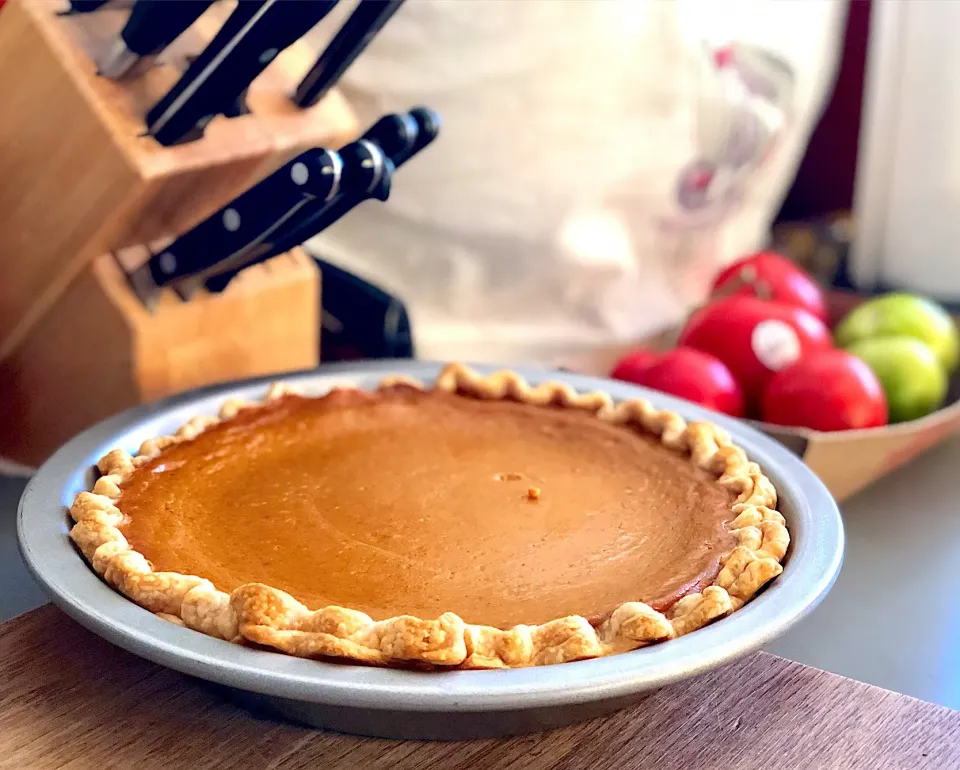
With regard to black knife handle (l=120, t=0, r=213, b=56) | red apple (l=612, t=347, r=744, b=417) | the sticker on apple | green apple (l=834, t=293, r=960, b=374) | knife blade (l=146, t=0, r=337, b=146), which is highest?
black knife handle (l=120, t=0, r=213, b=56)

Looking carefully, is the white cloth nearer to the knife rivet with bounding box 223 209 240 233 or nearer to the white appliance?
the white appliance

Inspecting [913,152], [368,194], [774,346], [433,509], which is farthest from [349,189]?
[913,152]

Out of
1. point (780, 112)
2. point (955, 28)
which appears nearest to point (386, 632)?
point (780, 112)

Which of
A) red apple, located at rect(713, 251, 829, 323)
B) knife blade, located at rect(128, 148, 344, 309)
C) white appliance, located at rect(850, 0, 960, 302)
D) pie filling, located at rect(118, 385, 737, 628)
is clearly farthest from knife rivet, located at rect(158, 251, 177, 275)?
white appliance, located at rect(850, 0, 960, 302)

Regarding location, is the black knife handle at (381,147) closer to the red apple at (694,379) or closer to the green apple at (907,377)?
the red apple at (694,379)

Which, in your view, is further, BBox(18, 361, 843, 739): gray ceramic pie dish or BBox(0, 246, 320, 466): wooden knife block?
BBox(0, 246, 320, 466): wooden knife block

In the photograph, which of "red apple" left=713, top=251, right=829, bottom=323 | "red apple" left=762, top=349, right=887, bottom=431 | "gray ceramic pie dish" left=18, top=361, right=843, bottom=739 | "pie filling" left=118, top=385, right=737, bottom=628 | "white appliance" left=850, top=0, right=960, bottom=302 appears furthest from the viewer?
"white appliance" left=850, top=0, right=960, bottom=302

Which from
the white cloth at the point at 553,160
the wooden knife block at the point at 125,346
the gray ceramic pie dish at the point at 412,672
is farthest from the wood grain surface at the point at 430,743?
the white cloth at the point at 553,160

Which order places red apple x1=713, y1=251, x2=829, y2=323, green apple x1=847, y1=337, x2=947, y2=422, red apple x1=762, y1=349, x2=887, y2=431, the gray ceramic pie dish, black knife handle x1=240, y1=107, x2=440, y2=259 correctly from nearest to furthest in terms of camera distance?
1. the gray ceramic pie dish
2. black knife handle x1=240, y1=107, x2=440, y2=259
3. red apple x1=762, y1=349, x2=887, y2=431
4. green apple x1=847, y1=337, x2=947, y2=422
5. red apple x1=713, y1=251, x2=829, y2=323

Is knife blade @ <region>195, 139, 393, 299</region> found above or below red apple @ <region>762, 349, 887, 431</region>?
above

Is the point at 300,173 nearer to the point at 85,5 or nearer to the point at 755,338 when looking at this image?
the point at 85,5
